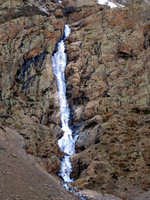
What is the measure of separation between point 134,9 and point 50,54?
2180 centimetres

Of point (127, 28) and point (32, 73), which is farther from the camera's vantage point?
point (127, 28)

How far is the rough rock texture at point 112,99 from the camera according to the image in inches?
1150

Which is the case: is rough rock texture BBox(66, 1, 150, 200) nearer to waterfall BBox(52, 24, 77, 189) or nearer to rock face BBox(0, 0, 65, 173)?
waterfall BBox(52, 24, 77, 189)

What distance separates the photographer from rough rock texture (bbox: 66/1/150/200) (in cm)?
2922

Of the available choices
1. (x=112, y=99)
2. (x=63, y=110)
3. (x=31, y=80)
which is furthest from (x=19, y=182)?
(x=31, y=80)

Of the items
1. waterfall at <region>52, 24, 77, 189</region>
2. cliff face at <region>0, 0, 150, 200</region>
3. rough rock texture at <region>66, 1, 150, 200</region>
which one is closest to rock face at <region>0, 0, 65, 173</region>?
cliff face at <region>0, 0, 150, 200</region>

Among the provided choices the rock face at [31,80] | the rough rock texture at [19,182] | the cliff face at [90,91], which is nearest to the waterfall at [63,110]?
the cliff face at [90,91]

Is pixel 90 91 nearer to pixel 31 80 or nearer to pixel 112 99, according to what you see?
pixel 112 99

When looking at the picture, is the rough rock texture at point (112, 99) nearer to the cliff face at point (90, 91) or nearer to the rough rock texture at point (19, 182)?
the cliff face at point (90, 91)

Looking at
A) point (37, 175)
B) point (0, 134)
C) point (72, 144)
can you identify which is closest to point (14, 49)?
point (72, 144)

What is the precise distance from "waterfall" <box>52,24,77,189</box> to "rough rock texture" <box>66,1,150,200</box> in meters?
0.97

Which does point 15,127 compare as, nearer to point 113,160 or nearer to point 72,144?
point 72,144

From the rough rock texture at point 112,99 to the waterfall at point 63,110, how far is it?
0.97 metres

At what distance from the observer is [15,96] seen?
42344 mm
